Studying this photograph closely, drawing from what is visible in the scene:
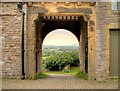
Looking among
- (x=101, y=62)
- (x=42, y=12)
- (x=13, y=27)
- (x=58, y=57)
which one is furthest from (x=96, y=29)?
(x=58, y=57)

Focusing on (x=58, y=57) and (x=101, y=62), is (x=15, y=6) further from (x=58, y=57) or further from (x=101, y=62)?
(x=58, y=57)

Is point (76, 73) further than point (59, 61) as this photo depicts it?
No

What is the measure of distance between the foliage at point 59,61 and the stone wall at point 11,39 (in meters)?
14.3

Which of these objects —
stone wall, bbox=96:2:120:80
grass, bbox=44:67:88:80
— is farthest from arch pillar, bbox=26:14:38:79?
stone wall, bbox=96:2:120:80

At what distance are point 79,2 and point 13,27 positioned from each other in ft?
11.0

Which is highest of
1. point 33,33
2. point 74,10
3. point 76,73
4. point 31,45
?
point 74,10

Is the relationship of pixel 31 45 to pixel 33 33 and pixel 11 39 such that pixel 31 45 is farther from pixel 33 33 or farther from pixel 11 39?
pixel 11 39

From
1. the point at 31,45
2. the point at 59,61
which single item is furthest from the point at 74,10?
the point at 59,61

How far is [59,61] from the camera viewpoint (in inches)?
1147

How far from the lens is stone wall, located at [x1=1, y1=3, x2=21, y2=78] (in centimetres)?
1484

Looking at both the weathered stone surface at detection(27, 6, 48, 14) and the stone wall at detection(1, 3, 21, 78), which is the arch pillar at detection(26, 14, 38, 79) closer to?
the weathered stone surface at detection(27, 6, 48, 14)

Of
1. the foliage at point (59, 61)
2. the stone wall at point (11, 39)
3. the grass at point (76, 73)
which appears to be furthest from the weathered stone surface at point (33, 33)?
the foliage at point (59, 61)

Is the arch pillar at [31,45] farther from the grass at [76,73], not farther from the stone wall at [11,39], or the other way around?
the grass at [76,73]

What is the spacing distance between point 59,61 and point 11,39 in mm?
14523
